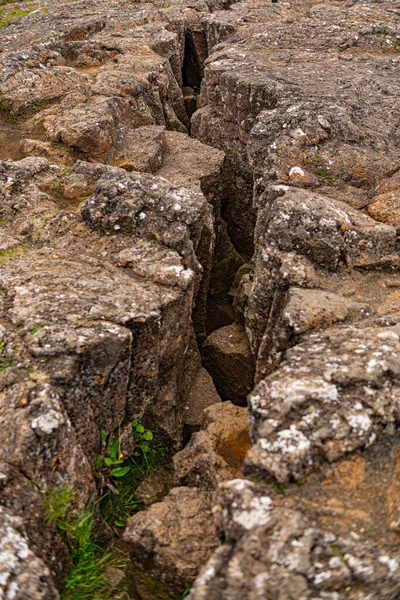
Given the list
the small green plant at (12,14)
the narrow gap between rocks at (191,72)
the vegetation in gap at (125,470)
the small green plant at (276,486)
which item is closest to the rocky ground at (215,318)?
the small green plant at (276,486)

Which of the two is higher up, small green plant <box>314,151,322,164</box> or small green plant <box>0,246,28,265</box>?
small green plant <box>314,151,322,164</box>

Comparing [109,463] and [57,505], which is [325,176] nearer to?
[109,463]

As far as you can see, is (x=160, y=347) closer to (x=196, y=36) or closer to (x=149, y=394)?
(x=149, y=394)

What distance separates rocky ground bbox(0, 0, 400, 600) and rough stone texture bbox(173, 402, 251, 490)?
2cm

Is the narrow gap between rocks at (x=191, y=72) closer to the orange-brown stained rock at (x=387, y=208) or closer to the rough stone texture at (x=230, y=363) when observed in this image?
the orange-brown stained rock at (x=387, y=208)

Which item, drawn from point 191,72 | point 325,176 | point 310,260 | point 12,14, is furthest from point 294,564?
point 12,14

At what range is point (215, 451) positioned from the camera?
202 inches

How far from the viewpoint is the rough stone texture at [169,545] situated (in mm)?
4348

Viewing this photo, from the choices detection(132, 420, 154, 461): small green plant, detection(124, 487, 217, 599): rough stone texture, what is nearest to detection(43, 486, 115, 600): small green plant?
detection(124, 487, 217, 599): rough stone texture

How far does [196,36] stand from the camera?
44.3 feet

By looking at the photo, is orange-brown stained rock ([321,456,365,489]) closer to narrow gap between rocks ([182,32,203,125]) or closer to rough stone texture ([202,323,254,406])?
rough stone texture ([202,323,254,406])

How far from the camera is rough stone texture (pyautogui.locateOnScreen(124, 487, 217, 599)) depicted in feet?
14.3

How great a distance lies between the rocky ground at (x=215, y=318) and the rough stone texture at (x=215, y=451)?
0.8 inches

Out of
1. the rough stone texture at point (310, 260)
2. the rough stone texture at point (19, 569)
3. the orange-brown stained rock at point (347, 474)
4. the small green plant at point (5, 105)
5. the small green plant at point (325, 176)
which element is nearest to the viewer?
the rough stone texture at point (19, 569)
